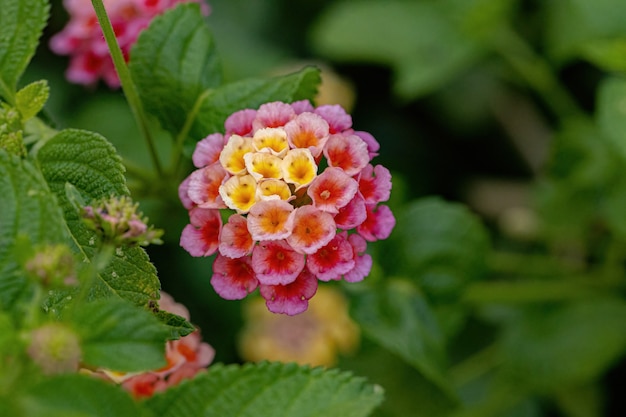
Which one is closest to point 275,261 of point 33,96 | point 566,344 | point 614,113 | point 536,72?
point 33,96

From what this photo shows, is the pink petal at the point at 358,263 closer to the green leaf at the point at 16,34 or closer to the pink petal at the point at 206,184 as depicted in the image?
the pink petal at the point at 206,184

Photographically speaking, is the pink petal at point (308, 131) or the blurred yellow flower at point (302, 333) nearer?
the pink petal at point (308, 131)

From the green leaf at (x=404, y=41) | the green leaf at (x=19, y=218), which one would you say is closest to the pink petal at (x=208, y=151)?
the green leaf at (x=19, y=218)

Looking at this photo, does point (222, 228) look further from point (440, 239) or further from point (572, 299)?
point (572, 299)

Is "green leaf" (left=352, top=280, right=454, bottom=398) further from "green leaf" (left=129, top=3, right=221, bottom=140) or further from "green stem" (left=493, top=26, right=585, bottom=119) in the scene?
"green stem" (left=493, top=26, right=585, bottom=119)

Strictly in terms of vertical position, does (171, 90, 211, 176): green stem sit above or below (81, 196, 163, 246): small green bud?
below

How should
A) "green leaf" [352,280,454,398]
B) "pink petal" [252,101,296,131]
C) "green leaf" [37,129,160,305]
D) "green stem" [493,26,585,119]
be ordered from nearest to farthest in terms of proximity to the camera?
"green leaf" [37,129,160,305]
"pink petal" [252,101,296,131]
"green leaf" [352,280,454,398]
"green stem" [493,26,585,119]

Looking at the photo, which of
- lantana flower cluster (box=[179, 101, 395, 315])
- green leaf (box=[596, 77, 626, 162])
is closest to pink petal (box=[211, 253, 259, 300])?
lantana flower cluster (box=[179, 101, 395, 315])

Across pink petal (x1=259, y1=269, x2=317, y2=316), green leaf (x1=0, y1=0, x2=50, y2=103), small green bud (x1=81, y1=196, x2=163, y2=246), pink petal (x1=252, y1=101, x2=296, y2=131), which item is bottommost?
pink petal (x1=259, y1=269, x2=317, y2=316)
